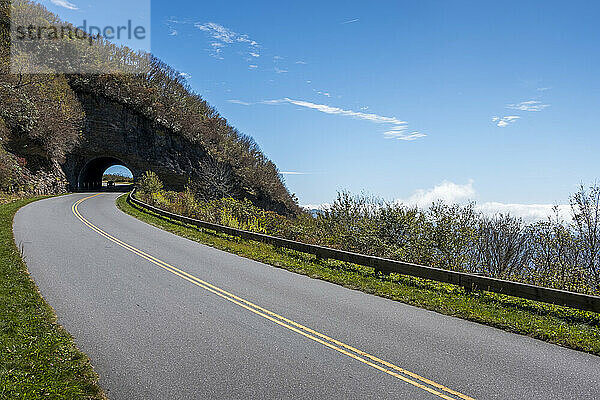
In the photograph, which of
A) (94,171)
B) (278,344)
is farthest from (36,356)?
(94,171)

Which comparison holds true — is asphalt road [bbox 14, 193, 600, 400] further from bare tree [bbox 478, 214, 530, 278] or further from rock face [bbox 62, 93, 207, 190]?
rock face [bbox 62, 93, 207, 190]

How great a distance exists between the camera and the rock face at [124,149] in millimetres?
51469

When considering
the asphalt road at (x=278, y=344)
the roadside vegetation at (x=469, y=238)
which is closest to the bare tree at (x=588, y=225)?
the roadside vegetation at (x=469, y=238)

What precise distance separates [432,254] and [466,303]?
3.80 m

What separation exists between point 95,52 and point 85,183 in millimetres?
19959

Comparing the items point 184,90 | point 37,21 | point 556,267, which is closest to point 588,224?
point 556,267

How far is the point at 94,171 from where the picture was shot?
5806 cm

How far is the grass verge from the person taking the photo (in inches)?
290

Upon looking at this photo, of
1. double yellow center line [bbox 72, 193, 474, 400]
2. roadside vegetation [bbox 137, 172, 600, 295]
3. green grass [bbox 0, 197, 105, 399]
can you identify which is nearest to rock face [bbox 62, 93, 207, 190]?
roadside vegetation [bbox 137, 172, 600, 295]

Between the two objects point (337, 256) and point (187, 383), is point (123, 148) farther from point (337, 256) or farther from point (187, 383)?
point (187, 383)

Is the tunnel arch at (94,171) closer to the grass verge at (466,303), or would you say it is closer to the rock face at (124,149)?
the rock face at (124,149)

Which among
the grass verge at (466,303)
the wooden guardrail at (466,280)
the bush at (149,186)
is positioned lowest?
the grass verge at (466,303)

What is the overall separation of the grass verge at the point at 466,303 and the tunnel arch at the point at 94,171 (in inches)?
1788

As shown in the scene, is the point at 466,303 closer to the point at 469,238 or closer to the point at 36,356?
the point at 469,238
